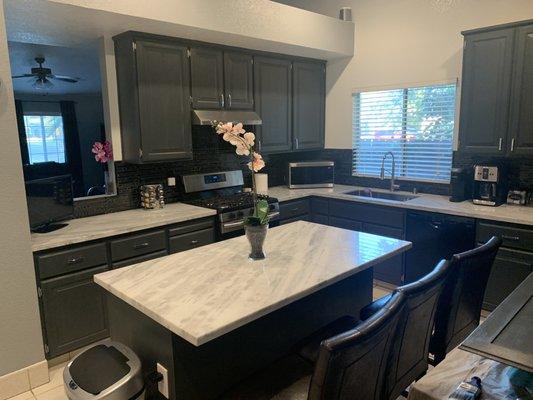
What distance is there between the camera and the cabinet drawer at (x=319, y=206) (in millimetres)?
4375

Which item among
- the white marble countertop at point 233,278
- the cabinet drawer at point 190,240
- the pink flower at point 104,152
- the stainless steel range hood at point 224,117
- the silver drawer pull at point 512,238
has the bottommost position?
the cabinet drawer at point 190,240

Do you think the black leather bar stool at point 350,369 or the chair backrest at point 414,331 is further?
the chair backrest at point 414,331

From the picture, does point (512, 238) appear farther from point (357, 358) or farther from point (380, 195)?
point (357, 358)

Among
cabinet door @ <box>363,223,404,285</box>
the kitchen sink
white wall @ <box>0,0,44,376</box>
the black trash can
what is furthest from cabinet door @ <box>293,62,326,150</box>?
the black trash can

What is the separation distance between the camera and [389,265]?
12.9 feet

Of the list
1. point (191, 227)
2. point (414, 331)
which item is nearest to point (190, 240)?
point (191, 227)

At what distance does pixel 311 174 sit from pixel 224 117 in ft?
4.60

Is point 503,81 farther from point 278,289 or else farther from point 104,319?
point 104,319

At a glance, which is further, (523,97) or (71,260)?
(523,97)

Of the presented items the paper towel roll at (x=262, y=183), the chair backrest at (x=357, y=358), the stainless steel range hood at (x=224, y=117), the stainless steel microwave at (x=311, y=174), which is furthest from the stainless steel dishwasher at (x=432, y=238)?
the chair backrest at (x=357, y=358)

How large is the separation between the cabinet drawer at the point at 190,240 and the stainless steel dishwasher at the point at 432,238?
6.01 feet

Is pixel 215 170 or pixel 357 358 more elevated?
pixel 215 170

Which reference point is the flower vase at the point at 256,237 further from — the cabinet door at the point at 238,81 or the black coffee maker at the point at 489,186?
the black coffee maker at the point at 489,186

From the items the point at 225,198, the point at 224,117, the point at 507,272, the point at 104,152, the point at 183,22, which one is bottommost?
the point at 507,272
